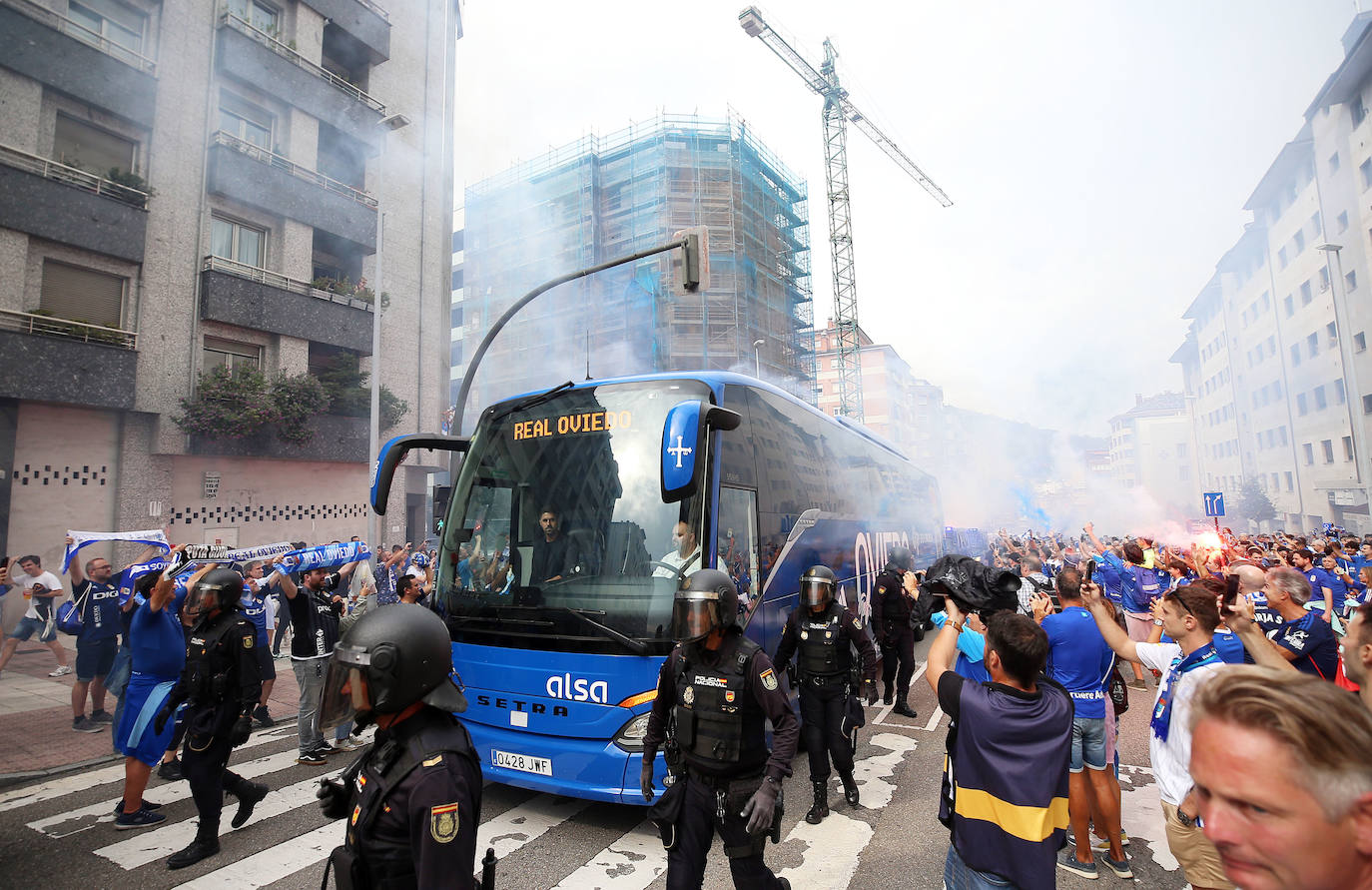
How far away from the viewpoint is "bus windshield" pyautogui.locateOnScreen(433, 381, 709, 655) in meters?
4.57

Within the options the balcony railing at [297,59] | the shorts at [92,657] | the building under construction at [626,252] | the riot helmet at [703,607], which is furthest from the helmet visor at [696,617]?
the building under construction at [626,252]

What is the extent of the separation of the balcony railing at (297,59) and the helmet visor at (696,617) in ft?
65.8

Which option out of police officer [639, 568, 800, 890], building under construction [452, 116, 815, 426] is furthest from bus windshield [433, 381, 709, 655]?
building under construction [452, 116, 815, 426]

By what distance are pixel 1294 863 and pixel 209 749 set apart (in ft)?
17.4

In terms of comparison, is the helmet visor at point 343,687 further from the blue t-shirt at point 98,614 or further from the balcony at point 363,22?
the balcony at point 363,22

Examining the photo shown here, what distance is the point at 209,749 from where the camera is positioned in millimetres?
4223

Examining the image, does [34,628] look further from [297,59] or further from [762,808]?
[297,59]

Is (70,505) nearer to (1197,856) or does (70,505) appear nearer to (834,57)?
(1197,856)

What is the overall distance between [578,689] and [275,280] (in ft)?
56.0

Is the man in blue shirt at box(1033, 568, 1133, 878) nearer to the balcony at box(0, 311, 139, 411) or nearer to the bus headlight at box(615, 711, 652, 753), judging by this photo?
the bus headlight at box(615, 711, 652, 753)

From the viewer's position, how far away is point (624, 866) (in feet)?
13.3

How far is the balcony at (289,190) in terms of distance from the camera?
51.7 ft

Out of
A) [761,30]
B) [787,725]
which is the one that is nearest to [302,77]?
[787,725]

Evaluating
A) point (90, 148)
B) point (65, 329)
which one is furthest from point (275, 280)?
point (65, 329)
